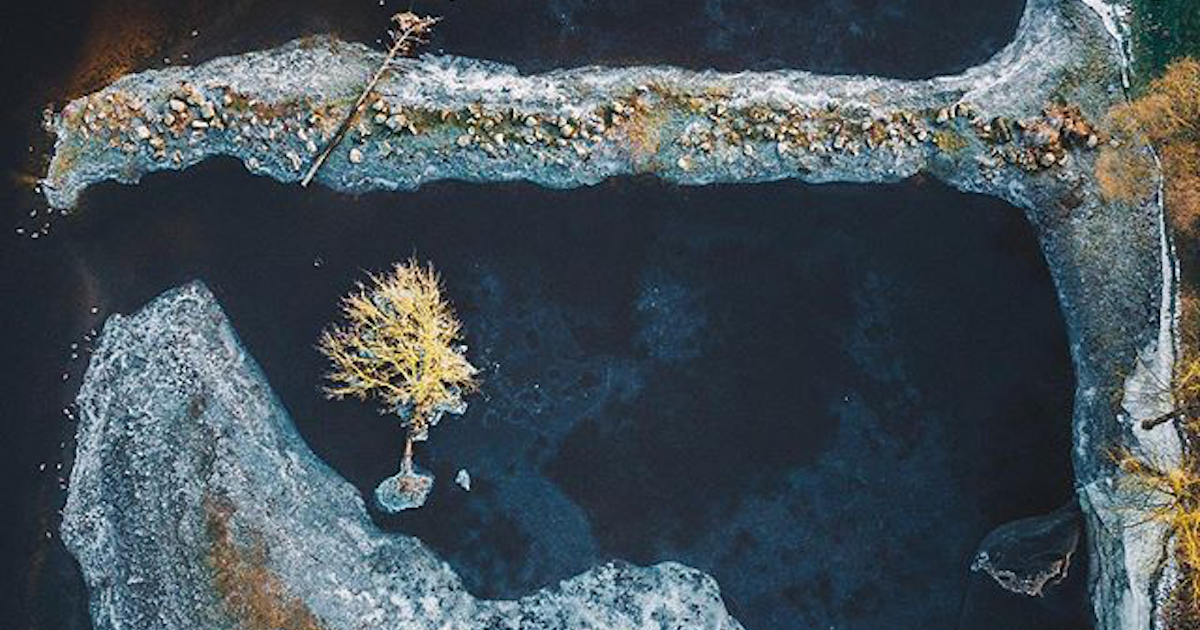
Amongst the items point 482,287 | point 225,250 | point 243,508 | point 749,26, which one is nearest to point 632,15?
point 749,26

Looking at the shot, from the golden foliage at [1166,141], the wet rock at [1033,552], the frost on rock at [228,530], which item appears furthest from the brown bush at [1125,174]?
the frost on rock at [228,530]

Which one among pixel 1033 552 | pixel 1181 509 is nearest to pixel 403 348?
pixel 1033 552

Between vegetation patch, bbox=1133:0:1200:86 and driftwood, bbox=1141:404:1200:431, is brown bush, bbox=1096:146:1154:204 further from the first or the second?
driftwood, bbox=1141:404:1200:431

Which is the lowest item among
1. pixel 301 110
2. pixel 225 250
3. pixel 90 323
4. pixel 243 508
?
pixel 243 508

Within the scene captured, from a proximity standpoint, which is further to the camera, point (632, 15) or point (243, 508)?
point (632, 15)

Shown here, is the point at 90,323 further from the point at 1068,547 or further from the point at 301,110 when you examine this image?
the point at 1068,547

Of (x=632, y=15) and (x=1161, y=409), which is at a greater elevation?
(x=632, y=15)
